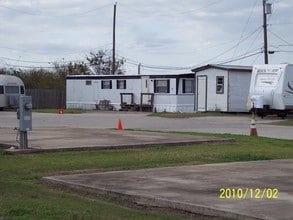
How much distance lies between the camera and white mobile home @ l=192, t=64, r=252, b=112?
42406mm

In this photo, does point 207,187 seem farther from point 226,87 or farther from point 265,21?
point 265,21

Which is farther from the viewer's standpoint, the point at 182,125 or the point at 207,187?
the point at 182,125

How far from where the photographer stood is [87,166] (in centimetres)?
1324

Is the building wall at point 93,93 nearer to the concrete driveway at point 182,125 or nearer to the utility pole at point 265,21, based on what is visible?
the utility pole at point 265,21

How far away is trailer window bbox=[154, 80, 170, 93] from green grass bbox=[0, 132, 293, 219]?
26.6m

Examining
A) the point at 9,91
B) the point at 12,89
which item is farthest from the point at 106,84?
the point at 9,91

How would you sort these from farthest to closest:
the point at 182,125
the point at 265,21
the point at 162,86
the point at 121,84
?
the point at 121,84
the point at 265,21
the point at 162,86
the point at 182,125

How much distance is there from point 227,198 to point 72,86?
153 ft

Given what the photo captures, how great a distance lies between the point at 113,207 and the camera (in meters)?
8.97

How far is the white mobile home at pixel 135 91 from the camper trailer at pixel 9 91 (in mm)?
5994

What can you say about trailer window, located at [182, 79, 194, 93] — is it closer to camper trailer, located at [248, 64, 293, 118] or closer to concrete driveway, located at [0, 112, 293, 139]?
concrete driveway, located at [0, 112, 293, 139]

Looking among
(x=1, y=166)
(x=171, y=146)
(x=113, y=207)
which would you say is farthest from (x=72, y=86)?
(x=113, y=207)

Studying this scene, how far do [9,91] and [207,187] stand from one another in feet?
136
